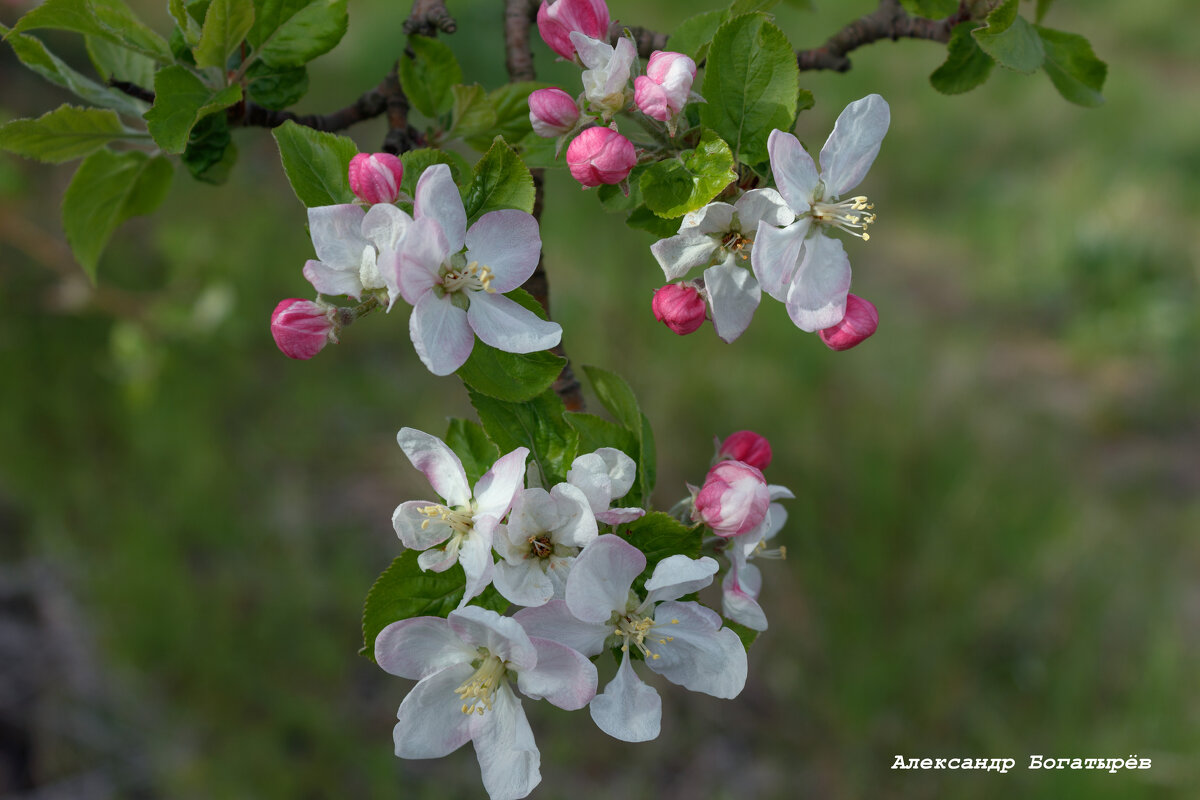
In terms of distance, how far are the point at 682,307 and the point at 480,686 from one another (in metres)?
0.32

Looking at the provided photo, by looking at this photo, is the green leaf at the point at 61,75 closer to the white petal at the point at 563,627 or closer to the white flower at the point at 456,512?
the white flower at the point at 456,512

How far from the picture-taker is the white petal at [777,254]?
0.62m

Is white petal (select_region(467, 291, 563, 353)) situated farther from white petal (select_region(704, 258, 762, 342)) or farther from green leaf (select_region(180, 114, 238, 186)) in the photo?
green leaf (select_region(180, 114, 238, 186))

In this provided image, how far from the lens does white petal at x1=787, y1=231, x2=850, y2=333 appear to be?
0.65m

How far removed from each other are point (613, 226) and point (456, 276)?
341cm

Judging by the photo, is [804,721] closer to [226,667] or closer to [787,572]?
[787,572]

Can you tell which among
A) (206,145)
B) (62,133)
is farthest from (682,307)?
(62,133)

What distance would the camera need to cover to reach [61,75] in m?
0.77

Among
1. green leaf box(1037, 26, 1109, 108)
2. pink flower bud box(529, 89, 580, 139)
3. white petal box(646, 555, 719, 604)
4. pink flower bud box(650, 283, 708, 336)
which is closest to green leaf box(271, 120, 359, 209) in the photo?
pink flower bud box(529, 89, 580, 139)

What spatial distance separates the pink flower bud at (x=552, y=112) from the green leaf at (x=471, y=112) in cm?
9

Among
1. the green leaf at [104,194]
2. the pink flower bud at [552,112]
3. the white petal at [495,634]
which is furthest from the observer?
the green leaf at [104,194]

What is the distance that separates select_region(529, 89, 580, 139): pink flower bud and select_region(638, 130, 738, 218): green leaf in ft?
0.27

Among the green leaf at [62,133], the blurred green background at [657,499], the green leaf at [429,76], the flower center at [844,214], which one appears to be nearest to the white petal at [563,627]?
the flower center at [844,214]

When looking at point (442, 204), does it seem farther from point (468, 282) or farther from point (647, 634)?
point (647, 634)
